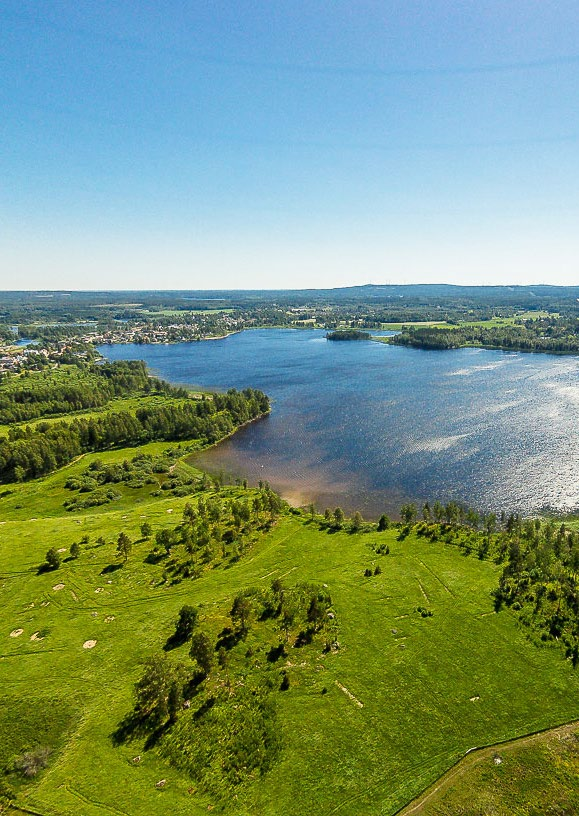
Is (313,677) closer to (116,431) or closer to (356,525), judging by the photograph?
(356,525)

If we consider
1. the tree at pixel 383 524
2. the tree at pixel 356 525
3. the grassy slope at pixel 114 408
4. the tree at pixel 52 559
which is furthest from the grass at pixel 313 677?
the grassy slope at pixel 114 408

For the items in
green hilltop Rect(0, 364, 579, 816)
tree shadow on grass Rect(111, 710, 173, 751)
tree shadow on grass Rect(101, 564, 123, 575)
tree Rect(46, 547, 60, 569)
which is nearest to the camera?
green hilltop Rect(0, 364, 579, 816)

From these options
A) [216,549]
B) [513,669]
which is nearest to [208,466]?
[216,549]

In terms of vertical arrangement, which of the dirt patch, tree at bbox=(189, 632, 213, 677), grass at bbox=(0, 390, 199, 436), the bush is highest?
grass at bbox=(0, 390, 199, 436)

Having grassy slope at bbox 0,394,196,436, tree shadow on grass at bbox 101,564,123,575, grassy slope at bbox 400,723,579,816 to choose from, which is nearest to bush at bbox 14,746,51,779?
tree shadow on grass at bbox 101,564,123,575

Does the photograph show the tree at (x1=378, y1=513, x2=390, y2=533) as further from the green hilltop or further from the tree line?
the tree line
